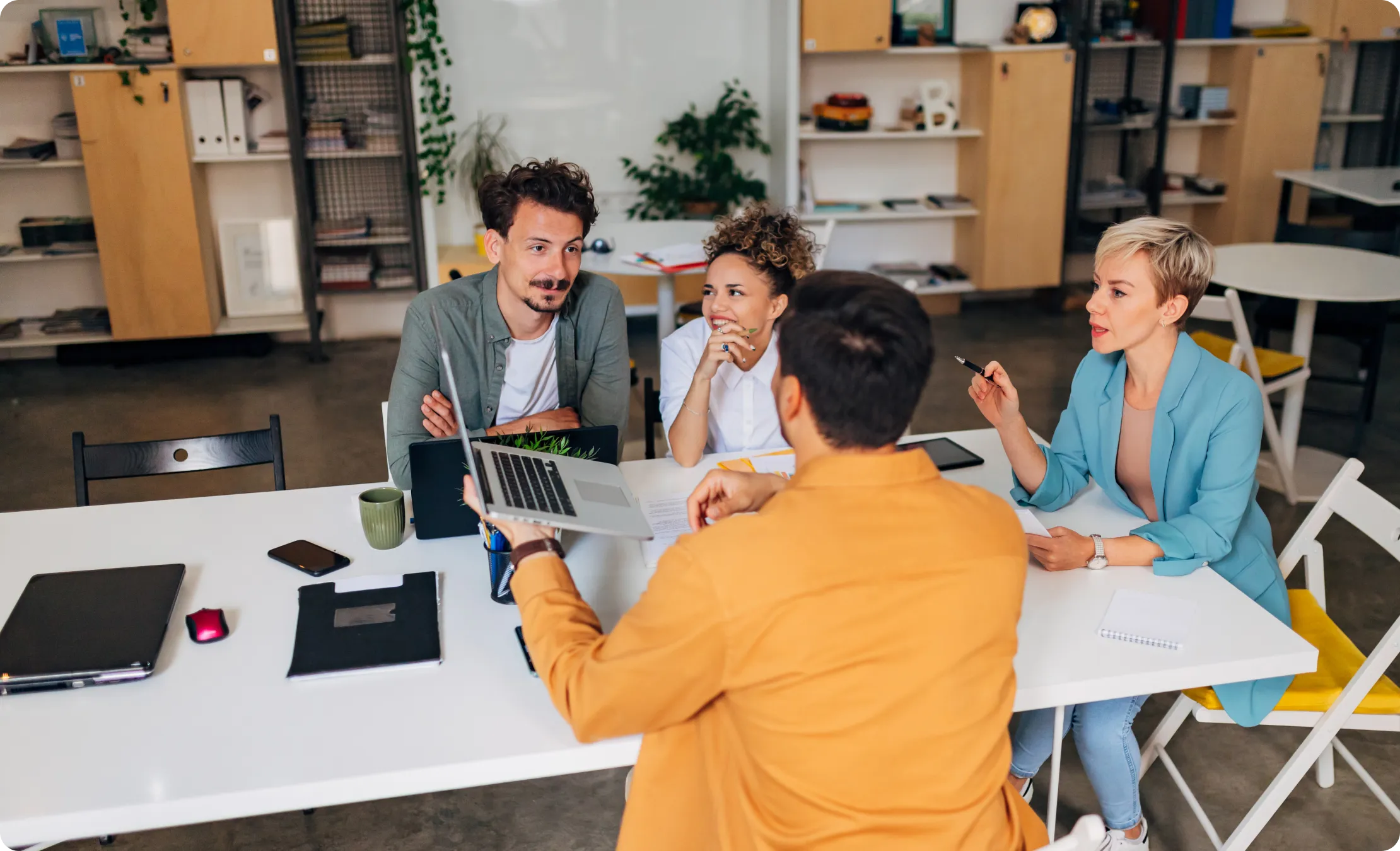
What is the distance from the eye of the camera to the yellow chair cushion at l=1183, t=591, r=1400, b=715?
204 centimetres

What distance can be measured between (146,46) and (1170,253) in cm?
496

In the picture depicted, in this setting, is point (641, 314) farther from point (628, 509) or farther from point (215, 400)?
point (628, 509)

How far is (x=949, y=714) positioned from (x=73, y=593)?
1.41 meters

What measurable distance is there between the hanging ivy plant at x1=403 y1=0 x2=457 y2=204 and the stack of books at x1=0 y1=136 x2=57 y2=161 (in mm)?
1753

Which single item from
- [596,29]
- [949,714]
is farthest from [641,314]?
[949,714]

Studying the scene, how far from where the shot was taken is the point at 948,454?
248cm

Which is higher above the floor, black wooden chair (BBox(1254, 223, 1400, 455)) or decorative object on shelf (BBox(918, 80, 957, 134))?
decorative object on shelf (BBox(918, 80, 957, 134))

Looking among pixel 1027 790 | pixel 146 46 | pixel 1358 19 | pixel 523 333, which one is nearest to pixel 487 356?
pixel 523 333

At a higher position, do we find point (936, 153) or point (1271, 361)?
point (936, 153)

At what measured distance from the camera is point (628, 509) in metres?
1.75

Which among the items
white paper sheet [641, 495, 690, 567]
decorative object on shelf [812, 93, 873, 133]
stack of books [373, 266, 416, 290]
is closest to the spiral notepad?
white paper sheet [641, 495, 690, 567]

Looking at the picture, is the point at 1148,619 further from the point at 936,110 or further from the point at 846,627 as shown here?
the point at 936,110

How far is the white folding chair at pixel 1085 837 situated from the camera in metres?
1.29

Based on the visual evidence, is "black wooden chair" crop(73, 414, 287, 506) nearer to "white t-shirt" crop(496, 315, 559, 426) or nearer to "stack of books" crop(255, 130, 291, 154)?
"white t-shirt" crop(496, 315, 559, 426)
